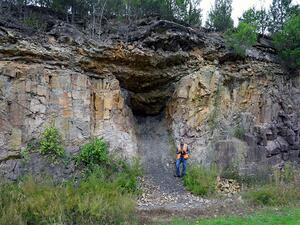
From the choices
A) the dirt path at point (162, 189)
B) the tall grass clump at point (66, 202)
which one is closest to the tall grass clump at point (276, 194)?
the dirt path at point (162, 189)

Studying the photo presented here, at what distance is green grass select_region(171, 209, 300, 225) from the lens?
9023 mm

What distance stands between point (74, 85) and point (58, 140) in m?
2.39

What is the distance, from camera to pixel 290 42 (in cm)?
1762

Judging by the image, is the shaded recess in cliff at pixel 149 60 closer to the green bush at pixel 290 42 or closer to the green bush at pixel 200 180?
the green bush at pixel 200 180

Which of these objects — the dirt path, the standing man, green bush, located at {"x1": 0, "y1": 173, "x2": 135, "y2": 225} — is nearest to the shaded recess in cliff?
the dirt path

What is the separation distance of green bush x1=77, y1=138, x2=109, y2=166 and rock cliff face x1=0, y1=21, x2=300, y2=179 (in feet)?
1.64

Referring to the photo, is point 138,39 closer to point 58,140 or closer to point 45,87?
point 45,87

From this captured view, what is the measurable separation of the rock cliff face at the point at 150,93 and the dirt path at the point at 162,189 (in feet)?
2.09

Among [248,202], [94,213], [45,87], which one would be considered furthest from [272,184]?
[45,87]

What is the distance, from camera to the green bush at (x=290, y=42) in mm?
17203

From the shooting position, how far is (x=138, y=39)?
14.8m

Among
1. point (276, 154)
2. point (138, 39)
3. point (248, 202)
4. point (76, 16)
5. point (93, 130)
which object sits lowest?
point (248, 202)

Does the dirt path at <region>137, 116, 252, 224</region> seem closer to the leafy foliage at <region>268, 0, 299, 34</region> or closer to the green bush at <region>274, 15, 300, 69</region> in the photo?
the green bush at <region>274, 15, 300, 69</region>

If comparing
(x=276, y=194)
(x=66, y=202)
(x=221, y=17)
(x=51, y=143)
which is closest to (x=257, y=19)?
(x=221, y=17)
